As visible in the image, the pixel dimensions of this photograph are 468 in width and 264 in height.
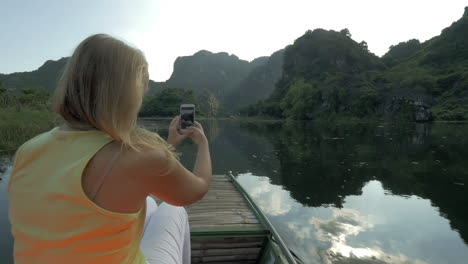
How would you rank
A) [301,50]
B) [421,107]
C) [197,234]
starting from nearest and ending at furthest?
1. [197,234]
2. [421,107]
3. [301,50]

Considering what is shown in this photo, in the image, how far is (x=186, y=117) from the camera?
187 centimetres

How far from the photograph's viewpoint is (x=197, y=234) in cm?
354

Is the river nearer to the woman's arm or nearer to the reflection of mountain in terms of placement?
the reflection of mountain

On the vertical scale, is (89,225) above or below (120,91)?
below

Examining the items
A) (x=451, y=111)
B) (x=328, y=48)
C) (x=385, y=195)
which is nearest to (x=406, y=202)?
(x=385, y=195)

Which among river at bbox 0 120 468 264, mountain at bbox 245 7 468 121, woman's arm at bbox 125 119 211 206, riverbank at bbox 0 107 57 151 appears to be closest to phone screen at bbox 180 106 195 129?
woman's arm at bbox 125 119 211 206

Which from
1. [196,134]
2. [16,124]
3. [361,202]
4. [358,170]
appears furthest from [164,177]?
[16,124]

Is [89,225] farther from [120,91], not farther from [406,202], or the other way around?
[406,202]

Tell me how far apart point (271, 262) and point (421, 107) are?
56710 millimetres

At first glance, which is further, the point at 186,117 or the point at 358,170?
the point at 358,170

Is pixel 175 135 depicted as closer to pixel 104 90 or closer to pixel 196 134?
pixel 196 134

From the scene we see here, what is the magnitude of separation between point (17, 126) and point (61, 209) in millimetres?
15036

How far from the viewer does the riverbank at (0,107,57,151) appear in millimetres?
12158

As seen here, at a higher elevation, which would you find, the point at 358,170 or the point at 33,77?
the point at 33,77
